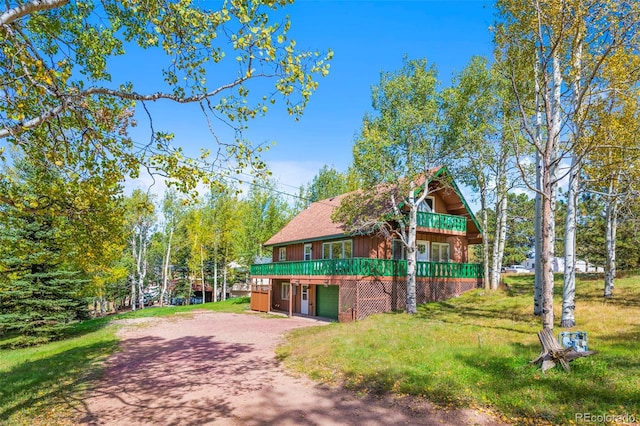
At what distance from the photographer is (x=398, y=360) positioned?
1035 cm

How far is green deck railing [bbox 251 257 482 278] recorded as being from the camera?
19859mm

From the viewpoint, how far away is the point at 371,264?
20.0m

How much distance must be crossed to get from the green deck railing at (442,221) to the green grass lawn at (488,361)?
6293 millimetres

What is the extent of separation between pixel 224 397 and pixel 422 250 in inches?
682

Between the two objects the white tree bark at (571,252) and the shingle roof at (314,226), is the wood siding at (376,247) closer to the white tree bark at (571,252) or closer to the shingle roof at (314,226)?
the shingle roof at (314,226)

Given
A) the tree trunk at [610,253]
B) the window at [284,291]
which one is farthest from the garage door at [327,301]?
the tree trunk at [610,253]

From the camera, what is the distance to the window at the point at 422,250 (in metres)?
23.4

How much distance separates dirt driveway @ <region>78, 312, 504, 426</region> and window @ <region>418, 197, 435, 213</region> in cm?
1243

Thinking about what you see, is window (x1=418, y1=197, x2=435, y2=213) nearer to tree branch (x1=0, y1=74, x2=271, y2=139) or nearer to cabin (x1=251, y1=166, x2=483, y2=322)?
cabin (x1=251, y1=166, x2=483, y2=322)

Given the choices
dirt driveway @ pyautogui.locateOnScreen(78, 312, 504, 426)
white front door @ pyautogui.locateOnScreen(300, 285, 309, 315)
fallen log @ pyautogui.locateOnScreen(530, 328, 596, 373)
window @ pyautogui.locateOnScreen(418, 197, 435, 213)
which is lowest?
white front door @ pyautogui.locateOnScreen(300, 285, 309, 315)

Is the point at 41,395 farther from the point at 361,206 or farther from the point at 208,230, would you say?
the point at 208,230

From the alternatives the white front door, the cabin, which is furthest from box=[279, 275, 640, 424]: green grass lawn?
the white front door

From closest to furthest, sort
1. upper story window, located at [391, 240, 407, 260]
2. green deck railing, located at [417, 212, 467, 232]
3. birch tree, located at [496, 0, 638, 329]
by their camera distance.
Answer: birch tree, located at [496, 0, 638, 329], green deck railing, located at [417, 212, 467, 232], upper story window, located at [391, 240, 407, 260]

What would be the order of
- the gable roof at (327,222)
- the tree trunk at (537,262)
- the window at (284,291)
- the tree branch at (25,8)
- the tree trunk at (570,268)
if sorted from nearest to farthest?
1. the tree branch at (25,8)
2. the tree trunk at (570,268)
3. the tree trunk at (537,262)
4. the gable roof at (327,222)
5. the window at (284,291)
